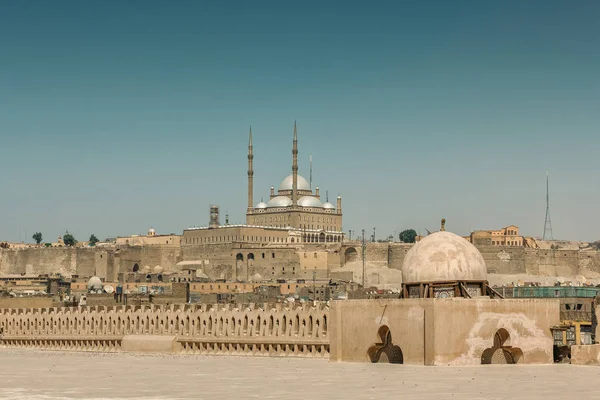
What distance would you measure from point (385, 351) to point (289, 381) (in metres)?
5.40

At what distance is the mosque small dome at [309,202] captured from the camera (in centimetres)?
11806

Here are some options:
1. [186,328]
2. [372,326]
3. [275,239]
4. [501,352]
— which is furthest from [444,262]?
[275,239]

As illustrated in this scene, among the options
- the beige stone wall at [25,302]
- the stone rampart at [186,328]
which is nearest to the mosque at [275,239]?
the beige stone wall at [25,302]

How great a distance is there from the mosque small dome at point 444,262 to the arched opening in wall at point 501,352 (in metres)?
1.28

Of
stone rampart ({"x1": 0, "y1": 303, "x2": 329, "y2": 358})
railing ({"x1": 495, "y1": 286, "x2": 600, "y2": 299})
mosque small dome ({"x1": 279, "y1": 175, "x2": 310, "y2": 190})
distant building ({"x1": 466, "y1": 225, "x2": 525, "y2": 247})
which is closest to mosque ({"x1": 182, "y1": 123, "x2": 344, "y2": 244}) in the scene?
mosque small dome ({"x1": 279, "y1": 175, "x2": 310, "y2": 190})

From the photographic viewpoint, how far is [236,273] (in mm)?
105438

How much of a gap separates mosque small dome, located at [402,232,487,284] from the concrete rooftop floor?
210 centimetres

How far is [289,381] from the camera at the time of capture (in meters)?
21.0

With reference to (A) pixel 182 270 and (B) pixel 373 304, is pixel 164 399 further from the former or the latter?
(A) pixel 182 270

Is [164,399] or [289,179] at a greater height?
[289,179]

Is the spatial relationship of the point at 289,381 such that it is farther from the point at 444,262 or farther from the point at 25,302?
the point at 25,302

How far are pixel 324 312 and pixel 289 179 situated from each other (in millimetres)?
92472

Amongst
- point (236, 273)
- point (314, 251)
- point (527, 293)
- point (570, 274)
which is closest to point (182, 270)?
point (236, 273)

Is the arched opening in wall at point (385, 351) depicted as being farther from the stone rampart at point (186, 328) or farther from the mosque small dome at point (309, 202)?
the mosque small dome at point (309, 202)
